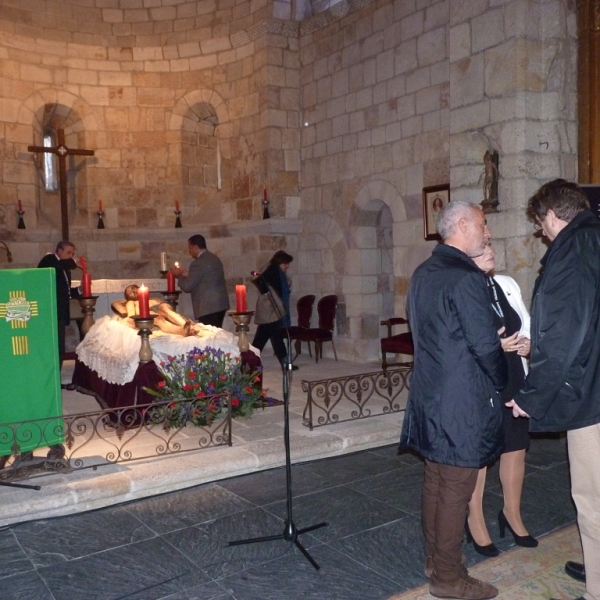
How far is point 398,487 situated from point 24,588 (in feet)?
7.06

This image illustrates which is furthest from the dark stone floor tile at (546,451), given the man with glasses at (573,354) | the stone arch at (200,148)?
the stone arch at (200,148)

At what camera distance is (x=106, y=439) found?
453 cm

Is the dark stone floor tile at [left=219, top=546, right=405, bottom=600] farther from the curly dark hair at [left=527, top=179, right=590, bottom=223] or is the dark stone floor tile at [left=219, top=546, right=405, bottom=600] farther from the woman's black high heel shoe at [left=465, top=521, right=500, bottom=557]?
the curly dark hair at [left=527, top=179, right=590, bottom=223]

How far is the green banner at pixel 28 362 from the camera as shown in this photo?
143 inches

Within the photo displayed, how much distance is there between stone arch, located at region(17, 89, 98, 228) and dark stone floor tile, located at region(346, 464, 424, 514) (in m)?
7.51

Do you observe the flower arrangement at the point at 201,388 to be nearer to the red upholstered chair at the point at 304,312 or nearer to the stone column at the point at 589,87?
the red upholstered chair at the point at 304,312

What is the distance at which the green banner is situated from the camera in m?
3.63

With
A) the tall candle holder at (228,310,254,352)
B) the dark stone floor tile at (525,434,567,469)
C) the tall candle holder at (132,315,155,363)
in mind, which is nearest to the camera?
the dark stone floor tile at (525,434,567,469)

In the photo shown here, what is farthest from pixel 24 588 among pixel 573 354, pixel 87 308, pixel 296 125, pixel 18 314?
pixel 296 125

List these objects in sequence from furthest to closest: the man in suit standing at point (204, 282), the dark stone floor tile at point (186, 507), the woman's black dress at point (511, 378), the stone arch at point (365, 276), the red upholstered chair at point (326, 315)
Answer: the stone arch at point (365, 276) < the red upholstered chair at point (326, 315) < the man in suit standing at point (204, 282) < the dark stone floor tile at point (186, 507) < the woman's black dress at point (511, 378)

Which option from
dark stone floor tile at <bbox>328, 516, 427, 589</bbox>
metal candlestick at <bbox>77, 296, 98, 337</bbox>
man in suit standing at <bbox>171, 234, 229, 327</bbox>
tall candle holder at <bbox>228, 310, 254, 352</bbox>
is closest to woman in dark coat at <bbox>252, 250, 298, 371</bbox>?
man in suit standing at <bbox>171, 234, 229, 327</bbox>

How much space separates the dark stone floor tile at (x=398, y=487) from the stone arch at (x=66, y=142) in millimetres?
7512

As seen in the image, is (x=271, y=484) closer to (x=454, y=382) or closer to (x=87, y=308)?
(x=454, y=382)

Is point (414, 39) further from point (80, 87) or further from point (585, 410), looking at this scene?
point (585, 410)
